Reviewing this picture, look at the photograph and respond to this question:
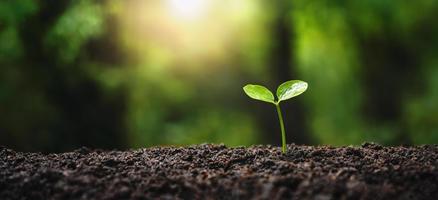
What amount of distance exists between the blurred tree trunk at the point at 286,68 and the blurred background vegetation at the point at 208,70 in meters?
0.02

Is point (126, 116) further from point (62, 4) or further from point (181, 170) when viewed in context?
point (181, 170)

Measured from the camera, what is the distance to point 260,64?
1248 centimetres

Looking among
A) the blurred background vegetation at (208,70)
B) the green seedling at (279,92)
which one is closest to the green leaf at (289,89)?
the green seedling at (279,92)

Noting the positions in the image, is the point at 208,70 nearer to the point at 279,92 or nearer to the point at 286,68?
the point at 286,68

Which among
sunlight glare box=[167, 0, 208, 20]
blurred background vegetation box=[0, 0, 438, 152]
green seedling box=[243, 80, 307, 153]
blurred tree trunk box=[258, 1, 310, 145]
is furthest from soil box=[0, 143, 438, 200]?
sunlight glare box=[167, 0, 208, 20]

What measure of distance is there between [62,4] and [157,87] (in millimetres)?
3666

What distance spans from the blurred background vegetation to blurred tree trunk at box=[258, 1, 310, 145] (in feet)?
0.07

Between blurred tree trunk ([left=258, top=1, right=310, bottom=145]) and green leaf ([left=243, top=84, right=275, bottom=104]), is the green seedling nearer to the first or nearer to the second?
green leaf ([left=243, top=84, right=275, bottom=104])

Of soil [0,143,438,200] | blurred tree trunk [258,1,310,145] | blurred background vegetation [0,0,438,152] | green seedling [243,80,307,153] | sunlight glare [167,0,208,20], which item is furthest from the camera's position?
sunlight glare [167,0,208,20]

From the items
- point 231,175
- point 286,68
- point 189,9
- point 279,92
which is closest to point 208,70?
point 189,9

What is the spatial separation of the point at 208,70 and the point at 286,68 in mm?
2463

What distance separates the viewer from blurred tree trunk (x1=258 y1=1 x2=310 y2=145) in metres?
10.6

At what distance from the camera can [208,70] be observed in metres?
12.8

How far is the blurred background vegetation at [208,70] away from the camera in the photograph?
8.27m
